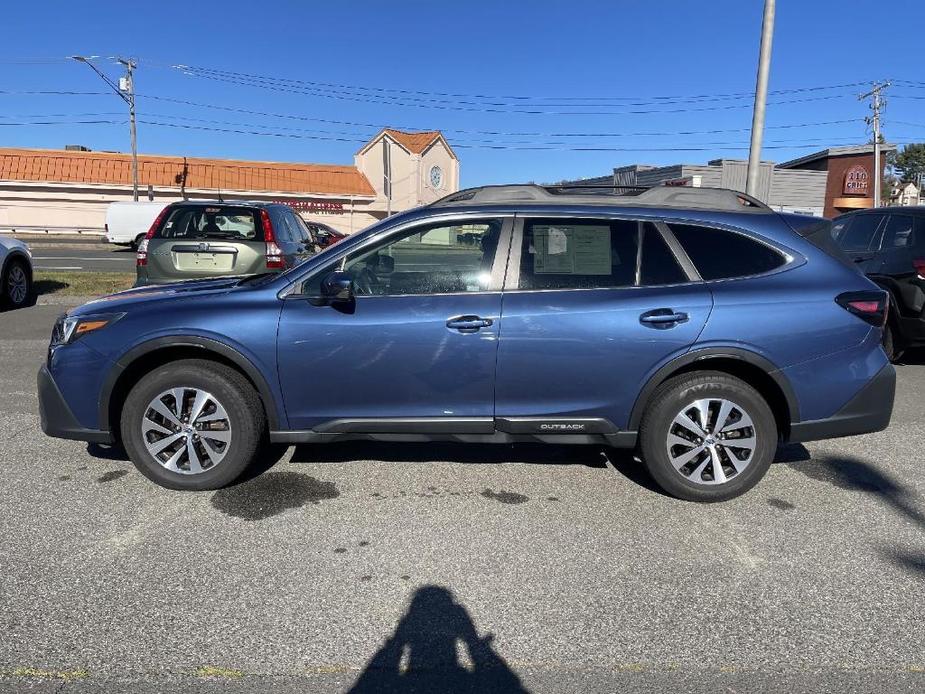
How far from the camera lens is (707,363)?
375cm

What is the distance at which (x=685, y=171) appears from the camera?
36312 millimetres

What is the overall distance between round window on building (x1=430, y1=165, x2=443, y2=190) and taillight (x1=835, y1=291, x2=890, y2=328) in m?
41.9

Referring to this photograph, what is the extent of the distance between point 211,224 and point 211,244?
421mm

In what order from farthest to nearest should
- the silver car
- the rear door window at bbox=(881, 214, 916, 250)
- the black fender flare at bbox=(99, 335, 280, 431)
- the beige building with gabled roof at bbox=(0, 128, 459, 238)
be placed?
the beige building with gabled roof at bbox=(0, 128, 459, 238), the silver car, the rear door window at bbox=(881, 214, 916, 250), the black fender flare at bbox=(99, 335, 280, 431)

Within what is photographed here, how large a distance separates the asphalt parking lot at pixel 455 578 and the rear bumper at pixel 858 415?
0.43 m

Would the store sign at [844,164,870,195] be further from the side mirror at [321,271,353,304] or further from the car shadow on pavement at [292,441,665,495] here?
the side mirror at [321,271,353,304]

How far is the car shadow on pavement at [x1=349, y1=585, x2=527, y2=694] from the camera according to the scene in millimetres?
2328

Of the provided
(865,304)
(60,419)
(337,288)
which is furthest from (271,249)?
(865,304)

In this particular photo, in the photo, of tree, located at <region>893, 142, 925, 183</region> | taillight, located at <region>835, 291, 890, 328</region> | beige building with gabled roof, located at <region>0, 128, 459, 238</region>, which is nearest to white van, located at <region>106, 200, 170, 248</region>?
beige building with gabled roof, located at <region>0, 128, 459, 238</region>

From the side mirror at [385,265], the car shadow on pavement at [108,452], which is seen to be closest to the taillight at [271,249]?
the car shadow on pavement at [108,452]

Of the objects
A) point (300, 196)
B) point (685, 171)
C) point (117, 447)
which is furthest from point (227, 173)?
point (117, 447)

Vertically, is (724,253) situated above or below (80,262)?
above

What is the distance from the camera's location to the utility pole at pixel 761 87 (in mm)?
10406

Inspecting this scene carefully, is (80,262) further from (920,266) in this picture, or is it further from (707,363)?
(920,266)
